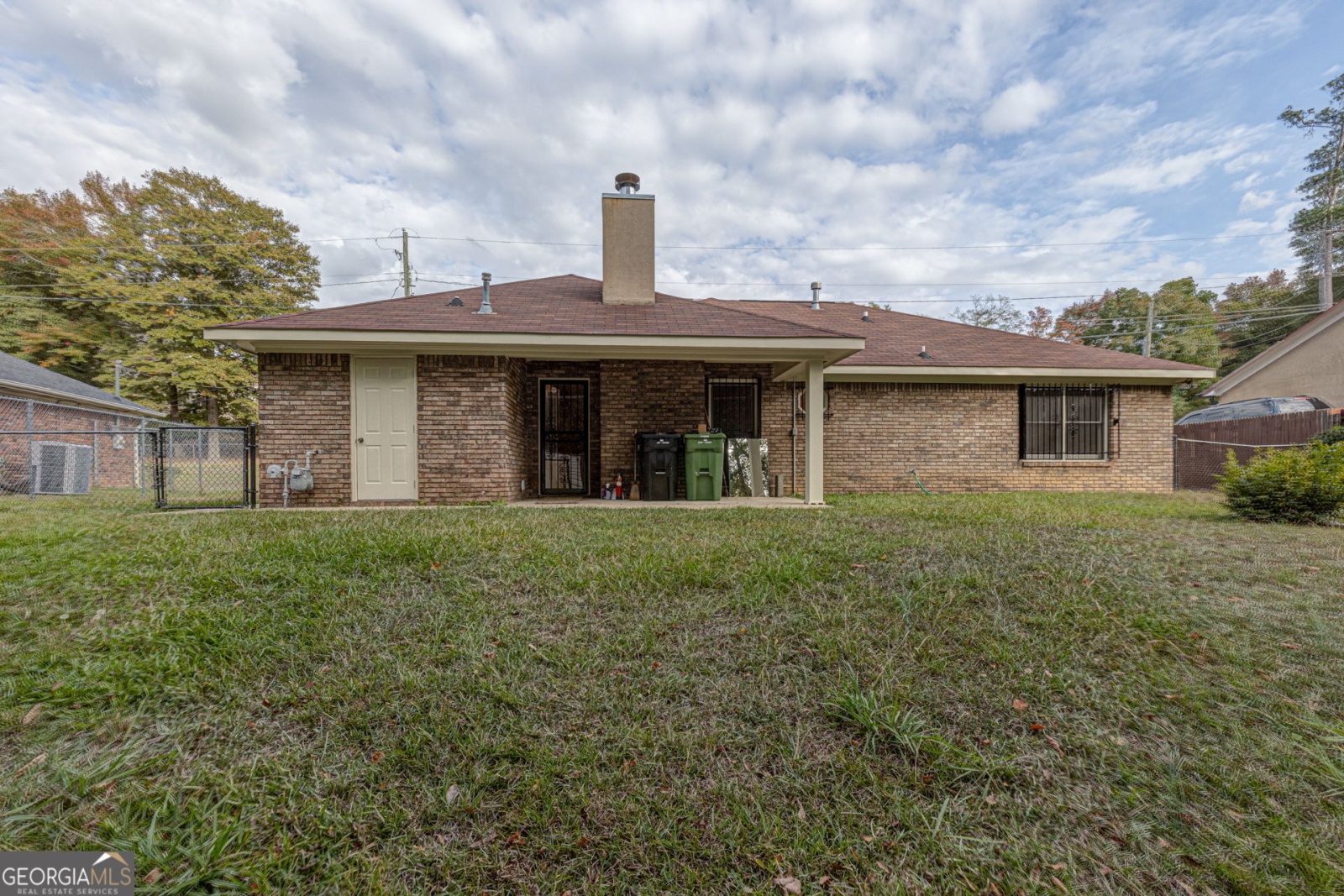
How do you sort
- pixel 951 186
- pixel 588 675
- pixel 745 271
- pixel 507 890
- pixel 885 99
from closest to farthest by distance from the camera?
1. pixel 507 890
2. pixel 588 675
3. pixel 885 99
4. pixel 951 186
5. pixel 745 271

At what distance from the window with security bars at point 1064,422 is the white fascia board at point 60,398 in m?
18.3

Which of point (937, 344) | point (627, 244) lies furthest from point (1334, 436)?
point (627, 244)

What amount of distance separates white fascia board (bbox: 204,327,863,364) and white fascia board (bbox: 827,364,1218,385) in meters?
2.02

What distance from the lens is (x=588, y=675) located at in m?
2.51

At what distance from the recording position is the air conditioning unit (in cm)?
1055

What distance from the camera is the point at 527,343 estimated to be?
285 inches

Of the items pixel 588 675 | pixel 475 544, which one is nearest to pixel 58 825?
pixel 588 675

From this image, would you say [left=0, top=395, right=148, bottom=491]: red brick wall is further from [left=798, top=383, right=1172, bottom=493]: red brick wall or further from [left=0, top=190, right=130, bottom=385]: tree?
[left=798, top=383, right=1172, bottom=493]: red brick wall

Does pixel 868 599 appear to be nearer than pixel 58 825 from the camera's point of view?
No

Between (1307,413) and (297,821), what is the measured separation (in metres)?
15.5

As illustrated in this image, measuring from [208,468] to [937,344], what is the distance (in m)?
14.6

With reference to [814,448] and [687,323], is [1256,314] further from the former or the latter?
[687,323]

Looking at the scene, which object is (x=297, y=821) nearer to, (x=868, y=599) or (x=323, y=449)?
(x=868, y=599)

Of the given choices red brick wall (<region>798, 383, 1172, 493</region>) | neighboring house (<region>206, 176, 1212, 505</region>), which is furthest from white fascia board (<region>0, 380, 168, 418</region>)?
red brick wall (<region>798, 383, 1172, 493</region>)
